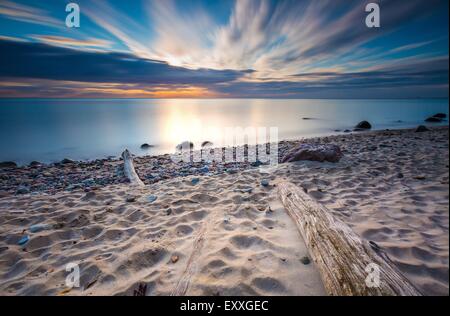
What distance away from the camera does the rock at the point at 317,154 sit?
6.90 meters

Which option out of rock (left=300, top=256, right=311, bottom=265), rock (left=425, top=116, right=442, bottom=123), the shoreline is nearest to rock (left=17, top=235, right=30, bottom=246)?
the shoreline

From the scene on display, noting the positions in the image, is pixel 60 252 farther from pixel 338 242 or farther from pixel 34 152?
pixel 34 152

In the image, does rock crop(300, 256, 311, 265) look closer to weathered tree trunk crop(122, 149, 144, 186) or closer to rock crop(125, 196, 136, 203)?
rock crop(125, 196, 136, 203)

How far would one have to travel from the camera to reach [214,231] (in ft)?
10.7

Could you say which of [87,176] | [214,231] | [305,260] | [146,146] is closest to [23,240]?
[214,231]

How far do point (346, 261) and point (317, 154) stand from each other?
17.9ft

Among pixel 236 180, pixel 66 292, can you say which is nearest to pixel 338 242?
pixel 66 292

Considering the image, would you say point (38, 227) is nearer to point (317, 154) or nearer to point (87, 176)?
point (87, 176)

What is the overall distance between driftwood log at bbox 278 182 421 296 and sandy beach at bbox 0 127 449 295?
155 millimetres

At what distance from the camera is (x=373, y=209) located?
349 centimetres

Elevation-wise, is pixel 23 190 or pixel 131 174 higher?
pixel 131 174

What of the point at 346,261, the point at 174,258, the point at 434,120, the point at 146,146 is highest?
the point at 434,120

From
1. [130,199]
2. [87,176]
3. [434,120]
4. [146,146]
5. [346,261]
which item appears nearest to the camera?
[346,261]

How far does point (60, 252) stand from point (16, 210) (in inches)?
91.2
